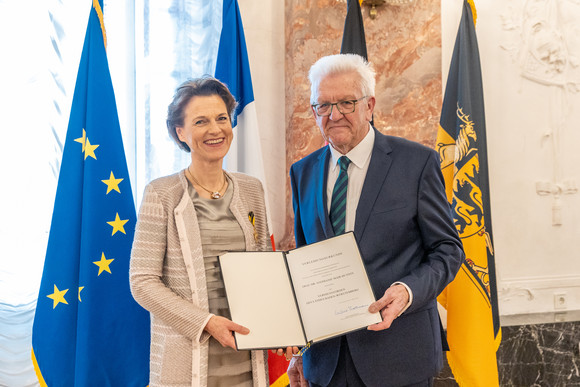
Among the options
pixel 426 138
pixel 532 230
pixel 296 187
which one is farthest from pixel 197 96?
pixel 532 230

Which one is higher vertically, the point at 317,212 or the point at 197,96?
the point at 197,96

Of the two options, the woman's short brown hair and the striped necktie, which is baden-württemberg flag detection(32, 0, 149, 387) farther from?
the striped necktie

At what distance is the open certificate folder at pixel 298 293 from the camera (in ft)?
5.42

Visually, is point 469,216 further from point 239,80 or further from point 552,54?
point 239,80

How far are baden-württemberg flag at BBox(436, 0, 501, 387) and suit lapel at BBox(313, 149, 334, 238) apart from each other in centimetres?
143

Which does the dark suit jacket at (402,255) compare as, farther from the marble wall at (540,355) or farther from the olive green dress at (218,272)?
the marble wall at (540,355)

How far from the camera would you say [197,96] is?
1964 millimetres

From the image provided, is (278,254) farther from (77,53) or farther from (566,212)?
(566,212)

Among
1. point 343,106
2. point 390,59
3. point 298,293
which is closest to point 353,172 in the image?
point 343,106

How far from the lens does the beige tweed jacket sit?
177 cm

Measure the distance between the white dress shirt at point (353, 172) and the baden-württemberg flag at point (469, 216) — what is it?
1.42 m

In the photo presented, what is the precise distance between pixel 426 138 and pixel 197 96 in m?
1.98

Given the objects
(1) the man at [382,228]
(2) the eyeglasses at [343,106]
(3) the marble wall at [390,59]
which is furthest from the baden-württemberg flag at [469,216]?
(2) the eyeglasses at [343,106]

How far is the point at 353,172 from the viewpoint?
6.33 ft
